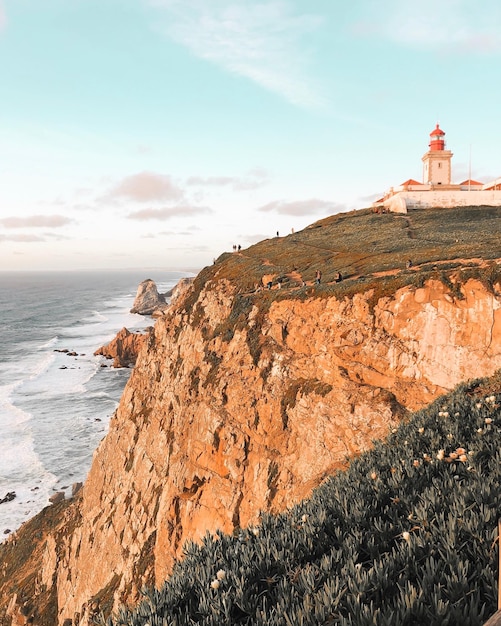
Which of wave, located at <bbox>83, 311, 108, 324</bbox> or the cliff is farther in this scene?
wave, located at <bbox>83, 311, 108, 324</bbox>

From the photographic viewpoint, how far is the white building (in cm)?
5609

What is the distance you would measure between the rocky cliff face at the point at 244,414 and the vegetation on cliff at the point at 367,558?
35.9ft

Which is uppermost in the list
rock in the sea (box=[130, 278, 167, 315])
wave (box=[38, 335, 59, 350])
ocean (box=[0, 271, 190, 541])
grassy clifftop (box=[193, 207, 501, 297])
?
grassy clifftop (box=[193, 207, 501, 297])

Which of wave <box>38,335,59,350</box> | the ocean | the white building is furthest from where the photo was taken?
wave <box>38,335,59,350</box>

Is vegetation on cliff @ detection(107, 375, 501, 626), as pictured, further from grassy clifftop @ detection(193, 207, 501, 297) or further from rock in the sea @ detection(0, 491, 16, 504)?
rock in the sea @ detection(0, 491, 16, 504)

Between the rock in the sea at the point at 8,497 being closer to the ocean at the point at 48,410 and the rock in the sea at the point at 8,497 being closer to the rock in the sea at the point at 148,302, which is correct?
the ocean at the point at 48,410

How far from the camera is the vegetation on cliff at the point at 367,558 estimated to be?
448 cm

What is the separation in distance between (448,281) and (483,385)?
858 centimetres

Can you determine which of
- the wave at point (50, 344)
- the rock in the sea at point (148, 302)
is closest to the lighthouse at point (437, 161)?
the wave at point (50, 344)

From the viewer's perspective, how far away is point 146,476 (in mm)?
29812

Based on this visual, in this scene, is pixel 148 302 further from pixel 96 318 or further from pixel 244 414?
pixel 244 414

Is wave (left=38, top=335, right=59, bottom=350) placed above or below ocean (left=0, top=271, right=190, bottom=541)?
above

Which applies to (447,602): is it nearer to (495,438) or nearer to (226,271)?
(495,438)

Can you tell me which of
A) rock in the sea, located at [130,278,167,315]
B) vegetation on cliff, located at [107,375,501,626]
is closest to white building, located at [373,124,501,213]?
vegetation on cliff, located at [107,375,501,626]
